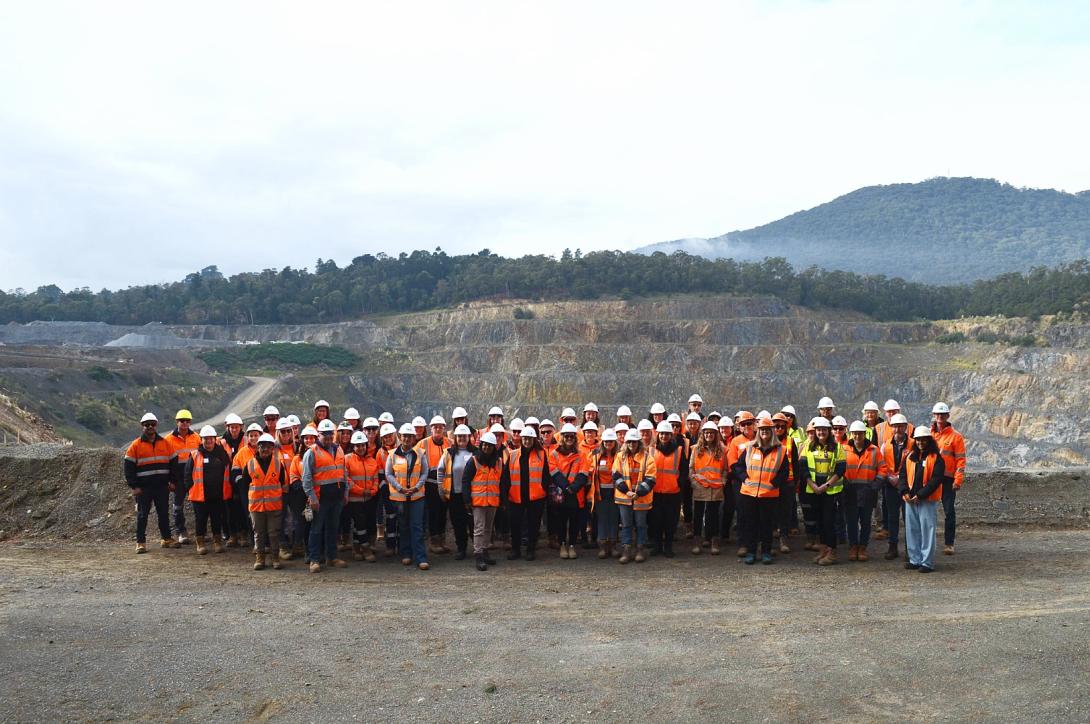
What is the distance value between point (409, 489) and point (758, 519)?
443cm

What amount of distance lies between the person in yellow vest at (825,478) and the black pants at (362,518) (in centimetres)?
562

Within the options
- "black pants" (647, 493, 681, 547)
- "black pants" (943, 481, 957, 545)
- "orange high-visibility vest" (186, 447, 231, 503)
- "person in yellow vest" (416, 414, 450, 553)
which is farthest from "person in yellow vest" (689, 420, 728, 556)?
Result: "orange high-visibility vest" (186, 447, 231, 503)

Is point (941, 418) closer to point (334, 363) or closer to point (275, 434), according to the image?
point (275, 434)

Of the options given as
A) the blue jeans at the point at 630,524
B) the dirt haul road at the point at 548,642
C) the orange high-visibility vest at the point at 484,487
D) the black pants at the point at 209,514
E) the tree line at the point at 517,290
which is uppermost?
the tree line at the point at 517,290

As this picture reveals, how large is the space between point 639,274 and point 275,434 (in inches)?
2543

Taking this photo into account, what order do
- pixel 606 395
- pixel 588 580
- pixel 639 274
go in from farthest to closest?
pixel 639 274 → pixel 606 395 → pixel 588 580

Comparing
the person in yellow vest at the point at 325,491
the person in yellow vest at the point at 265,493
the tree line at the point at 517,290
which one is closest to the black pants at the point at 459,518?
the person in yellow vest at the point at 325,491

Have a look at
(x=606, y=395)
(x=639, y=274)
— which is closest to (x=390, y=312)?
(x=639, y=274)

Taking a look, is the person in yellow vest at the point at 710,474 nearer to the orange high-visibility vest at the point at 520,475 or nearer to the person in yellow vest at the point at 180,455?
the orange high-visibility vest at the point at 520,475

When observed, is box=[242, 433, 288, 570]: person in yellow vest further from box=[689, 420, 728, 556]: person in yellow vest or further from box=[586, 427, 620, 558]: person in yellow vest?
box=[689, 420, 728, 556]: person in yellow vest

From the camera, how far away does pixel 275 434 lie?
1037 cm

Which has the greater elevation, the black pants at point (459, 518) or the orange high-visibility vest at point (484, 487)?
the orange high-visibility vest at point (484, 487)

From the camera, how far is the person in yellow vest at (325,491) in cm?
966

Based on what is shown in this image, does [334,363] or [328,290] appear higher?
[328,290]
